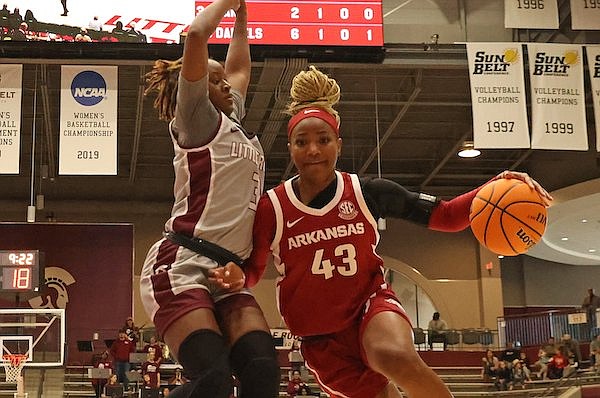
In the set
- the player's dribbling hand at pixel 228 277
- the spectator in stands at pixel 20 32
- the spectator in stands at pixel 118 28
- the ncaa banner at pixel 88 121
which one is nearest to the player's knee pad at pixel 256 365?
the player's dribbling hand at pixel 228 277

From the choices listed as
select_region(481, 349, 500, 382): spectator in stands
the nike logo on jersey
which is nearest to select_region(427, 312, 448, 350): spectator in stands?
select_region(481, 349, 500, 382): spectator in stands

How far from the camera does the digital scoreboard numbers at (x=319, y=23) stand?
12.4 m

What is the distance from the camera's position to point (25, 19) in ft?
40.8

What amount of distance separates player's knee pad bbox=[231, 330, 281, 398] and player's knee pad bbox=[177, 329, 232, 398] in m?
0.06

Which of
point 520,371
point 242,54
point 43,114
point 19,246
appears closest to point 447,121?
point 520,371

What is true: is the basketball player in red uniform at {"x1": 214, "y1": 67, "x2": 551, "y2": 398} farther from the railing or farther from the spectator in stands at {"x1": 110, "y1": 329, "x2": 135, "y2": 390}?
the railing

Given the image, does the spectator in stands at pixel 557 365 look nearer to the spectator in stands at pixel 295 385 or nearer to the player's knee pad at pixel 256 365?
the spectator in stands at pixel 295 385

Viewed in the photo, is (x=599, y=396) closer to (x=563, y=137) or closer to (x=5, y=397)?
(x=563, y=137)

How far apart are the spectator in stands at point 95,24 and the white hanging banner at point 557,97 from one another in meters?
6.21

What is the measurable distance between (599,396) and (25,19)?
12086 mm

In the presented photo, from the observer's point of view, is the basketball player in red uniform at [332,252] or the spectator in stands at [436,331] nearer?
the basketball player in red uniform at [332,252]

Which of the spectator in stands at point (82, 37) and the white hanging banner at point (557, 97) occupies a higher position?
the spectator in stands at point (82, 37)

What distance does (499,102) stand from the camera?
40.1 ft

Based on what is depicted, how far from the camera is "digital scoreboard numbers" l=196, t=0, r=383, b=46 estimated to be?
1235 centimetres
